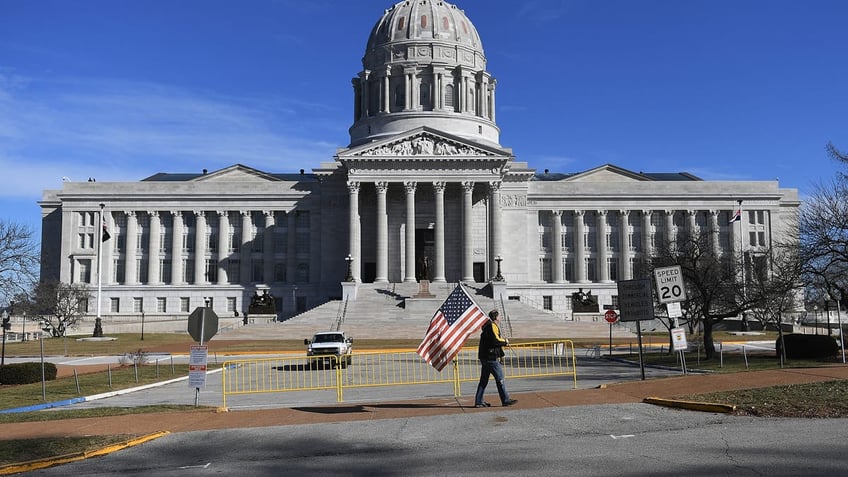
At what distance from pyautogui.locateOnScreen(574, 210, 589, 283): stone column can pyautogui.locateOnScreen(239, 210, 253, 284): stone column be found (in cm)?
3528

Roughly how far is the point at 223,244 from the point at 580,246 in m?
38.7

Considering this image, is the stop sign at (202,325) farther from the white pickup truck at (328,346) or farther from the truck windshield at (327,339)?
the truck windshield at (327,339)

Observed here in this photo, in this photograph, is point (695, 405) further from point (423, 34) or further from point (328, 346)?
point (423, 34)

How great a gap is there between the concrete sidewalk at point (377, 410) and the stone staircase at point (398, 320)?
34667 mm

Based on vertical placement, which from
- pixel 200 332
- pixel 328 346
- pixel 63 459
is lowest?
pixel 63 459

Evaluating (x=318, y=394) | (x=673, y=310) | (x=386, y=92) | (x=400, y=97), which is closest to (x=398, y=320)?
(x=400, y=97)

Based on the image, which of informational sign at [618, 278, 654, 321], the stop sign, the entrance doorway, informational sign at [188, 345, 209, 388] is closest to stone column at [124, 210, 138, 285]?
the entrance doorway

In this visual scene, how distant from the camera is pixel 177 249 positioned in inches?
3329

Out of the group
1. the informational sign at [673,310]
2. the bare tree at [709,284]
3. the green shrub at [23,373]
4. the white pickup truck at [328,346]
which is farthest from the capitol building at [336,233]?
the informational sign at [673,310]

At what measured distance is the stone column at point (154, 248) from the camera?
83981mm

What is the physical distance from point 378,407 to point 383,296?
2098 inches

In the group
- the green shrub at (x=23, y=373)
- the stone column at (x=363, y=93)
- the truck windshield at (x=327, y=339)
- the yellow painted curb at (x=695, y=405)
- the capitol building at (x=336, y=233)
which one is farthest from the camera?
the stone column at (x=363, y=93)

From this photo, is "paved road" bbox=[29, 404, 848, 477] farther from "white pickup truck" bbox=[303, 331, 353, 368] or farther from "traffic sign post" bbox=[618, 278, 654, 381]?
"white pickup truck" bbox=[303, 331, 353, 368]

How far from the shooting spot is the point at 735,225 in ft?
279
